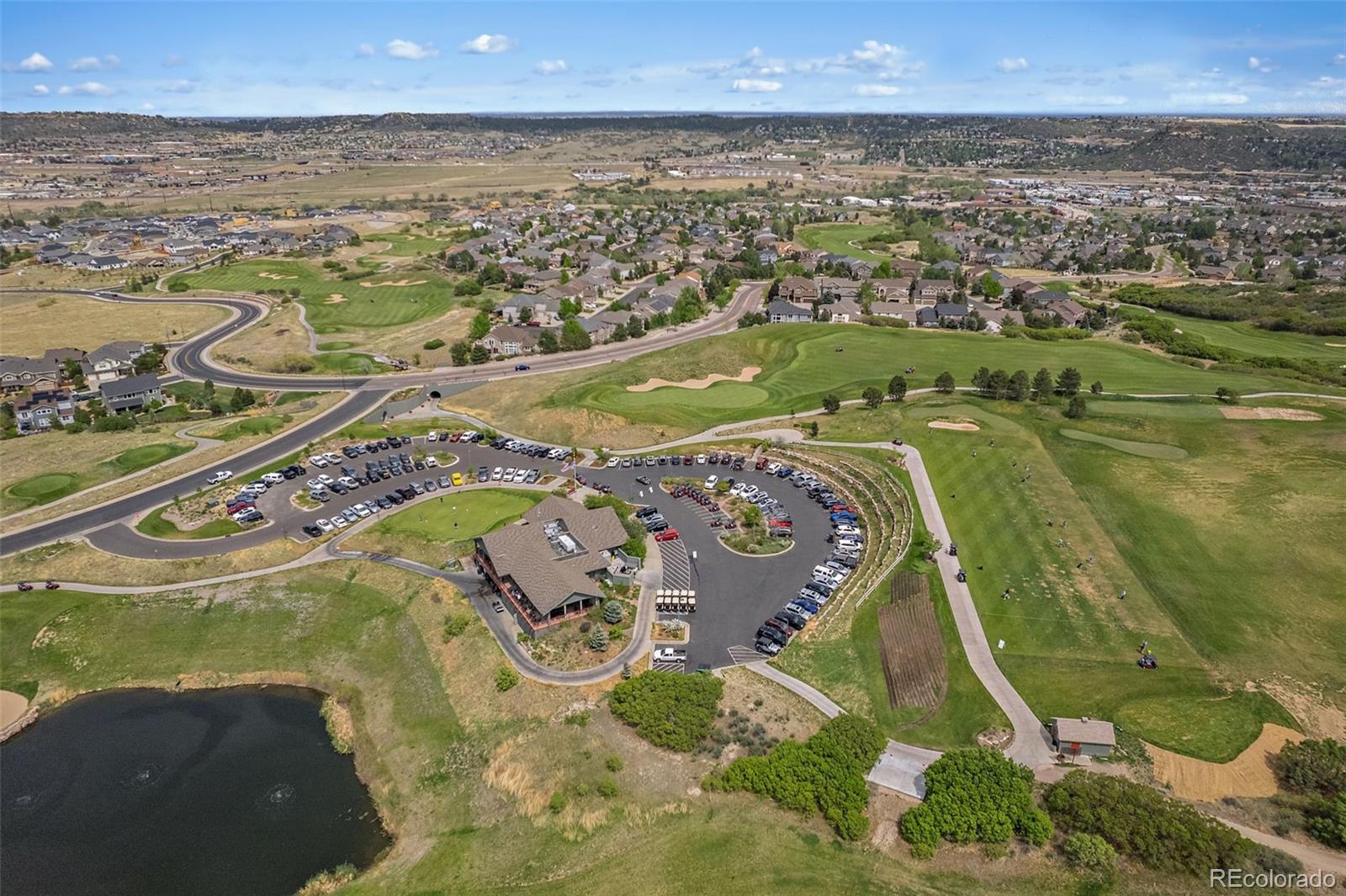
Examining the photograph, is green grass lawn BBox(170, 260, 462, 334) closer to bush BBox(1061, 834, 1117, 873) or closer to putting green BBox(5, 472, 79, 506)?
putting green BBox(5, 472, 79, 506)

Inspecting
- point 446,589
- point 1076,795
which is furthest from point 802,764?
point 446,589

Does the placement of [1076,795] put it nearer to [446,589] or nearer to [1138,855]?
[1138,855]

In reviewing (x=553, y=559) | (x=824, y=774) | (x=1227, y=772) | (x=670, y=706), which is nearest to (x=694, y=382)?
(x=553, y=559)

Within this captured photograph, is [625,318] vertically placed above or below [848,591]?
above

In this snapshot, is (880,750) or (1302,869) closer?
(1302,869)

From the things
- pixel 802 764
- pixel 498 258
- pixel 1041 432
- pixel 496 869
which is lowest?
pixel 496 869

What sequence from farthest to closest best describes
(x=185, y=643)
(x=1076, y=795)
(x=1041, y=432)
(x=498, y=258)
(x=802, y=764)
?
1. (x=498, y=258)
2. (x=1041, y=432)
3. (x=185, y=643)
4. (x=802, y=764)
5. (x=1076, y=795)

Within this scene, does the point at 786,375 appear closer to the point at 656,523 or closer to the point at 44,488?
the point at 656,523
